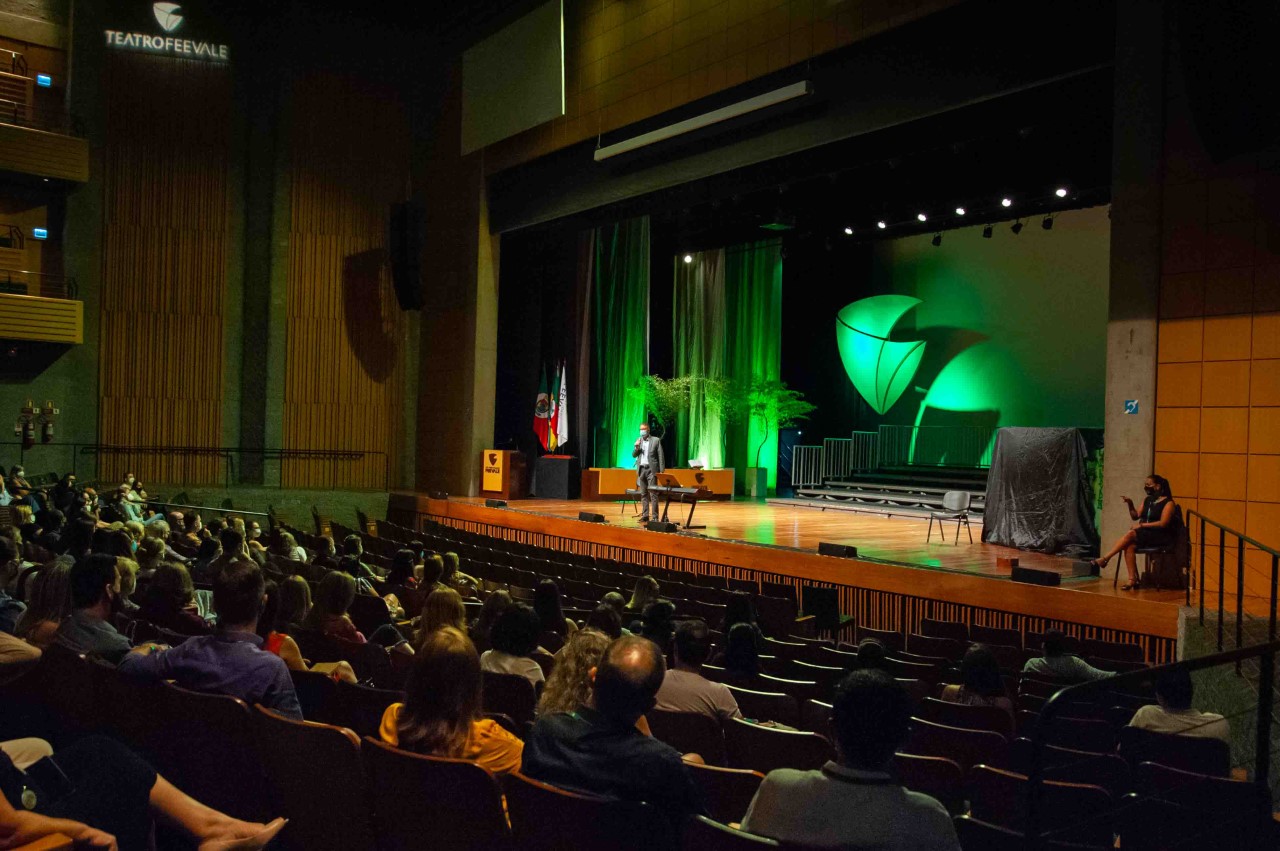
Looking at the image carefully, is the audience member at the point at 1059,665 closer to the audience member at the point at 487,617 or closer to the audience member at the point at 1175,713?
the audience member at the point at 1175,713

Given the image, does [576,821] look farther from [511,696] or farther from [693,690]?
[693,690]

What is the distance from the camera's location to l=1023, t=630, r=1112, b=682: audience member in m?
4.88

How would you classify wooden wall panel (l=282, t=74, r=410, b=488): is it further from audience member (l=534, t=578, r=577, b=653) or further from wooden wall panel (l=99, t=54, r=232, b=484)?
audience member (l=534, t=578, r=577, b=653)

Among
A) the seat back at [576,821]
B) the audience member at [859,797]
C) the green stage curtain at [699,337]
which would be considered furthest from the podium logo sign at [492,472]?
the audience member at [859,797]

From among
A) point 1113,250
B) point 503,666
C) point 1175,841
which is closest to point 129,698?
point 503,666

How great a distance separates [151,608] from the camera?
173 inches

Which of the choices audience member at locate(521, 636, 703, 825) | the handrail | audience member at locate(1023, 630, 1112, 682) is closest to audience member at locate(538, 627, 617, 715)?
audience member at locate(521, 636, 703, 825)

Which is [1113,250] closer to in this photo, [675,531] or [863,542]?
[863,542]

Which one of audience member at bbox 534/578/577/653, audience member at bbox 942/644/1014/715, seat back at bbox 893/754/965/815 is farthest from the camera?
audience member at bbox 534/578/577/653

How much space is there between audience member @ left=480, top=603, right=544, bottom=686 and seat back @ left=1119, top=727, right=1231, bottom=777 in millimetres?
2225

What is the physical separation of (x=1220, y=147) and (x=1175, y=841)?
6504 mm

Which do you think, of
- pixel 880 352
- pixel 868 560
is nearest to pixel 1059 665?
pixel 868 560

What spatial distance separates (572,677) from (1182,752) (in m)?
2.32

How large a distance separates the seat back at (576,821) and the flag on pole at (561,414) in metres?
16.2
